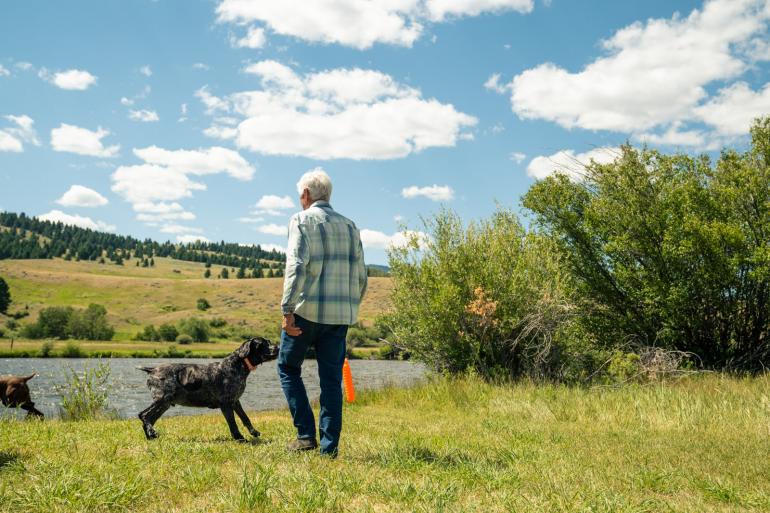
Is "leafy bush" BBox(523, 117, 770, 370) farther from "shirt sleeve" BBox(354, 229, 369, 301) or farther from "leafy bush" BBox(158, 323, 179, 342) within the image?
"leafy bush" BBox(158, 323, 179, 342)

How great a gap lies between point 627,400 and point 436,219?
23.8 feet

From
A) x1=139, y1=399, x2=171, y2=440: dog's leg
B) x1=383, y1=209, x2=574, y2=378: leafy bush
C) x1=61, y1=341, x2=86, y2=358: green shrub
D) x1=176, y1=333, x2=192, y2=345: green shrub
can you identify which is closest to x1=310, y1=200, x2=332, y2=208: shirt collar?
x1=139, y1=399, x2=171, y2=440: dog's leg

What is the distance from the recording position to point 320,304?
14.9 ft

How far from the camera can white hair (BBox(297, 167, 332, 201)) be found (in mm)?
4922

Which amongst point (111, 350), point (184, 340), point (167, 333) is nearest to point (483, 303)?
point (111, 350)

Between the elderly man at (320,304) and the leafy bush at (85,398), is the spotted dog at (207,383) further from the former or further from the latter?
the leafy bush at (85,398)

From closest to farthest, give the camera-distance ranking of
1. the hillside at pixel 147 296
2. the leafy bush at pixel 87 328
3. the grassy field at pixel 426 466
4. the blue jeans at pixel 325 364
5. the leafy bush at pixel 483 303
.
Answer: the grassy field at pixel 426 466 → the blue jeans at pixel 325 364 → the leafy bush at pixel 483 303 → the leafy bush at pixel 87 328 → the hillside at pixel 147 296

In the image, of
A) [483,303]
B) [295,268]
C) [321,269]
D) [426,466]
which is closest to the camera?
[426,466]

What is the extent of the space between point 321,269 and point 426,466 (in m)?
1.74

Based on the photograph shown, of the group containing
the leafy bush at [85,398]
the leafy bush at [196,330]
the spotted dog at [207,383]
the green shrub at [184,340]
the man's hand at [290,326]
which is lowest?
the green shrub at [184,340]

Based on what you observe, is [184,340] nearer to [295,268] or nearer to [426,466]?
[295,268]

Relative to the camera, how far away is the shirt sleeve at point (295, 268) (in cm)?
446

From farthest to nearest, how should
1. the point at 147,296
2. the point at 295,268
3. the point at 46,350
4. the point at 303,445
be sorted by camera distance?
the point at 147,296, the point at 46,350, the point at 303,445, the point at 295,268

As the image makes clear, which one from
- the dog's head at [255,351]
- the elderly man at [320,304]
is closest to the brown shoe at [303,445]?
the elderly man at [320,304]
